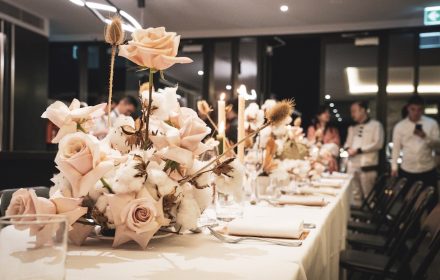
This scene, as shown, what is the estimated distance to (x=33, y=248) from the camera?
0.66 metres

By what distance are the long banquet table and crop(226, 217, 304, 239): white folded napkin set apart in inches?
1.6

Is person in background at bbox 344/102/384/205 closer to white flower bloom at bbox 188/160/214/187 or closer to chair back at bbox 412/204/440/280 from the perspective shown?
chair back at bbox 412/204/440/280

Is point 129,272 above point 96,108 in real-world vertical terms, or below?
below

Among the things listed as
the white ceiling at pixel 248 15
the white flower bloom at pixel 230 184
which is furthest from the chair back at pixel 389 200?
the white ceiling at pixel 248 15

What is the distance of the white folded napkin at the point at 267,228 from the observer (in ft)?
4.00

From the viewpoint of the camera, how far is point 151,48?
1024 mm

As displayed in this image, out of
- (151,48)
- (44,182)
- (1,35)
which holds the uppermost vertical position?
(1,35)

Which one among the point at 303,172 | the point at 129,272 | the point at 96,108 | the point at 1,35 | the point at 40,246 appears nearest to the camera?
the point at 40,246

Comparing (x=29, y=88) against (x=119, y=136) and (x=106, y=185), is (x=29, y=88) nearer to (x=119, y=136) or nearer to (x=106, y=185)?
(x=119, y=136)

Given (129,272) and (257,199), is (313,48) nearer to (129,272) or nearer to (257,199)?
(257,199)

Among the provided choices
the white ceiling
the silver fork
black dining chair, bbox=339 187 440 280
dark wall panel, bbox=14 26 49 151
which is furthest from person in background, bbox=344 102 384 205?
the silver fork

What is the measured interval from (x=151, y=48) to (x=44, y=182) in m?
3.55

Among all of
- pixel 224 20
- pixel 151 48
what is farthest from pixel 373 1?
pixel 151 48

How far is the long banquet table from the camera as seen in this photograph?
88 centimetres
